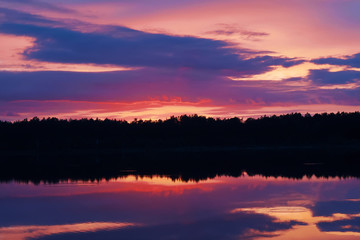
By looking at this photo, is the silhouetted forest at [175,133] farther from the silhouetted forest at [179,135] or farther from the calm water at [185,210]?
the calm water at [185,210]

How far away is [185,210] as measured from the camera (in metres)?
20.8

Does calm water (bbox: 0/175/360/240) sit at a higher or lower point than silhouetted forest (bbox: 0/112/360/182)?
lower

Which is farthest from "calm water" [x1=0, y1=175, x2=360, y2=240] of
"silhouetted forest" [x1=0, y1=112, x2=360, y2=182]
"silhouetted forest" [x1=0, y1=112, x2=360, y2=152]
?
"silhouetted forest" [x1=0, y1=112, x2=360, y2=152]

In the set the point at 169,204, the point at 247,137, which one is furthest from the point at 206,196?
the point at 247,137

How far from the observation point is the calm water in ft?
53.9

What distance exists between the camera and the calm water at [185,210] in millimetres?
16422

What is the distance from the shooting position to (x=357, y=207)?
20.5 metres

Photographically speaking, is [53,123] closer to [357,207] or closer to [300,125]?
[300,125]

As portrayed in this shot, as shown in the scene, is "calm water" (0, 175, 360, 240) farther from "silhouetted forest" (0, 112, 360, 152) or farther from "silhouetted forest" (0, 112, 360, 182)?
"silhouetted forest" (0, 112, 360, 152)

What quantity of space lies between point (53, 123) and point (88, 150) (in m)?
20.6

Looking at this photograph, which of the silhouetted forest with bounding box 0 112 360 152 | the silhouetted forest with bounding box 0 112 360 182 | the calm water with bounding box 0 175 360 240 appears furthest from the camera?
the silhouetted forest with bounding box 0 112 360 152

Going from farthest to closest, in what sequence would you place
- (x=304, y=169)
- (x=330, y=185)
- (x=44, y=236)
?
(x=304, y=169)
(x=330, y=185)
(x=44, y=236)

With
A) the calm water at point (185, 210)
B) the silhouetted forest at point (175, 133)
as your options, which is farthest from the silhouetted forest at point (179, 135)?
the calm water at point (185, 210)

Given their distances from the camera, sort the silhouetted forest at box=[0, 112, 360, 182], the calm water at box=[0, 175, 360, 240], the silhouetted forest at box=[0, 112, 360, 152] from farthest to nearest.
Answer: the silhouetted forest at box=[0, 112, 360, 152]
the silhouetted forest at box=[0, 112, 360, 182]
the calm water at box=[0, 175, 360, 240]
